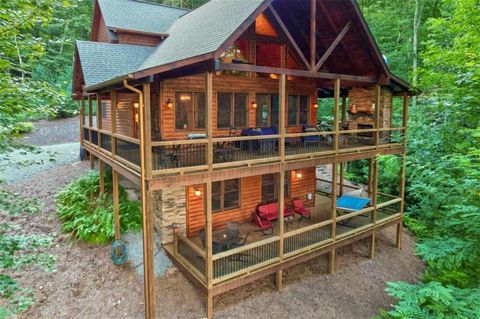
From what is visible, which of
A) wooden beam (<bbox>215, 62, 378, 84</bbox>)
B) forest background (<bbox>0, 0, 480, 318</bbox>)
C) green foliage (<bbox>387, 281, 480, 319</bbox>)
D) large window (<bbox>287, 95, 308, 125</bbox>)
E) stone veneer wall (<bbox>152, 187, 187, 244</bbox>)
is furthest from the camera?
large window (<bbox>287, 95, 308, 125</bbox>)

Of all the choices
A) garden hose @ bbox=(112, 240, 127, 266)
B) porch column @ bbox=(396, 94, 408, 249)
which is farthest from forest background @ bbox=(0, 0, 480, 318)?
garden hose @ bbox=(112, 240, 127, 266)

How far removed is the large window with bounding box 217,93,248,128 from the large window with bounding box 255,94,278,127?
2.22 ft

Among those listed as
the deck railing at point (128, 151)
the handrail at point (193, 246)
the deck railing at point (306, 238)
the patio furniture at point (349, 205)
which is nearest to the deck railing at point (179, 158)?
the deck railing at point (128, 151)

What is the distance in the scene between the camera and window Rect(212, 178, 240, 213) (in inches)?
456

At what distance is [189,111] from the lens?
11102 mm

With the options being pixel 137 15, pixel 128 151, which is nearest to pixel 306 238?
pixel 128 151

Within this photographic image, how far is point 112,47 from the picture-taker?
13438 millimetres

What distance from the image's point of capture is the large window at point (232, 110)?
38.8 ft

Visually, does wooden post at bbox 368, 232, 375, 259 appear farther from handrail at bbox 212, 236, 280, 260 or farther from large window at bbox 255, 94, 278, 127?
large window at bbox 255, 94, 278, 127

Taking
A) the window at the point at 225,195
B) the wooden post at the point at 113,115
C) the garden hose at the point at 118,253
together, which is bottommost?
the garden hose at the point at 118,253

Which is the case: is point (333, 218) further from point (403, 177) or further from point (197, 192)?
point (197, 192)

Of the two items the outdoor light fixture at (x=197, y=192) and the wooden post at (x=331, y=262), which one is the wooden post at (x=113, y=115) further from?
the wooden post at (x=331, y=262)

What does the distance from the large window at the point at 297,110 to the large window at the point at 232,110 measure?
2.35 m

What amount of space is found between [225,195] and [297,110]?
5229 mm
